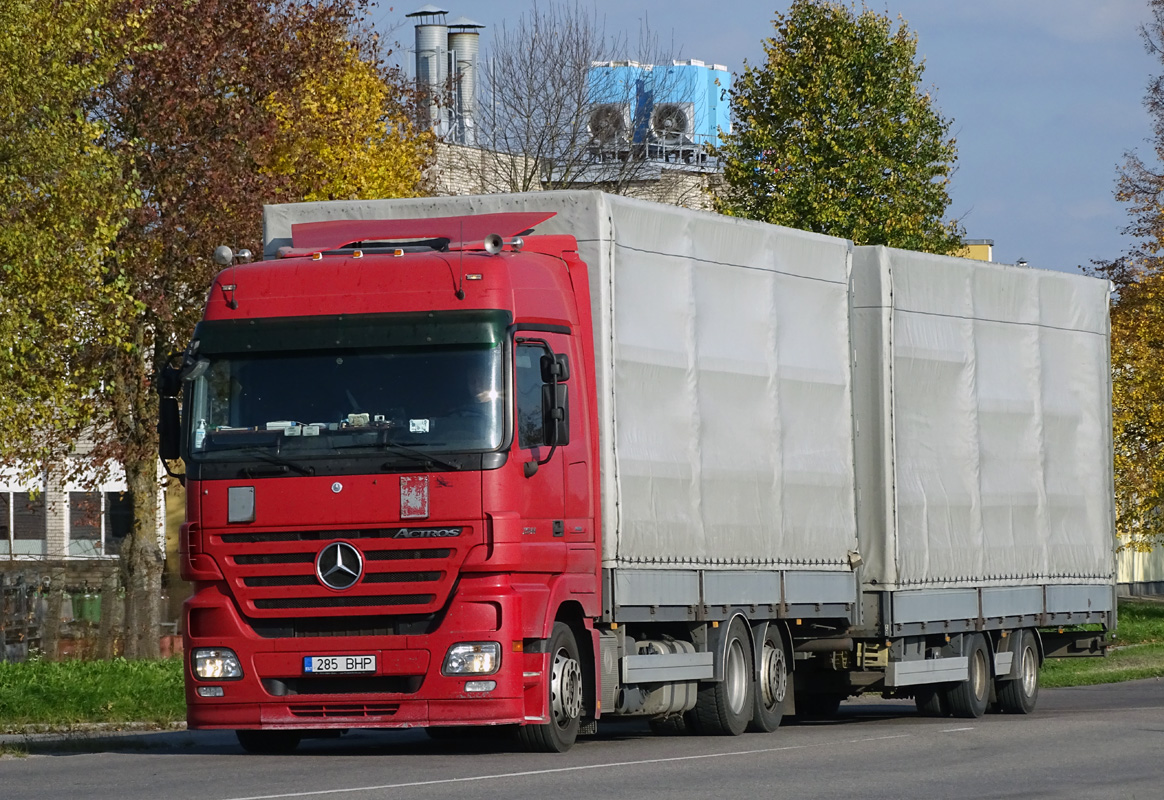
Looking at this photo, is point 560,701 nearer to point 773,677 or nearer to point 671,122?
point 773,677

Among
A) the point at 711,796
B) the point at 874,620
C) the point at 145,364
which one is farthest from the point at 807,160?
the point at 711,796

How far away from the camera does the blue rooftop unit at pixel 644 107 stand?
53812 mm

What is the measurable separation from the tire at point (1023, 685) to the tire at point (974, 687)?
24.9 inches

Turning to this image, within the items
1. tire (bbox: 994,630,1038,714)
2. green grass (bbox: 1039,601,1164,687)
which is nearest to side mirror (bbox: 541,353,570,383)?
tire (bbox: 994,630,1038,714)

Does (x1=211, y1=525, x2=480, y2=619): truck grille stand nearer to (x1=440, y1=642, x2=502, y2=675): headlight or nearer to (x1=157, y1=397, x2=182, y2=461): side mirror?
(x1=440, y1=642, x2=502, y2=675): headlight

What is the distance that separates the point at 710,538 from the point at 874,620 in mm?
2807

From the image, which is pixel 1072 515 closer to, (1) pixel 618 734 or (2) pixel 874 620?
(2) pixel 874 620

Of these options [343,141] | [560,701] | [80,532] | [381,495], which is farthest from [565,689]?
[80,532]

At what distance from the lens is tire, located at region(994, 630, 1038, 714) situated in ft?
73.4

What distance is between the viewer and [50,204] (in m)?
23.7

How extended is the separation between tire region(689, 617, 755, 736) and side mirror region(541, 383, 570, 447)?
3.28 metres

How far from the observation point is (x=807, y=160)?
1615 inches

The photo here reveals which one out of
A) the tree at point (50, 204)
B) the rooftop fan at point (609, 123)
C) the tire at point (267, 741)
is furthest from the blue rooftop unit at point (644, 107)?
the tire at point (267, 741)

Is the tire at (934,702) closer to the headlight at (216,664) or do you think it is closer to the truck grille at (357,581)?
the truck grille at (357,581)
